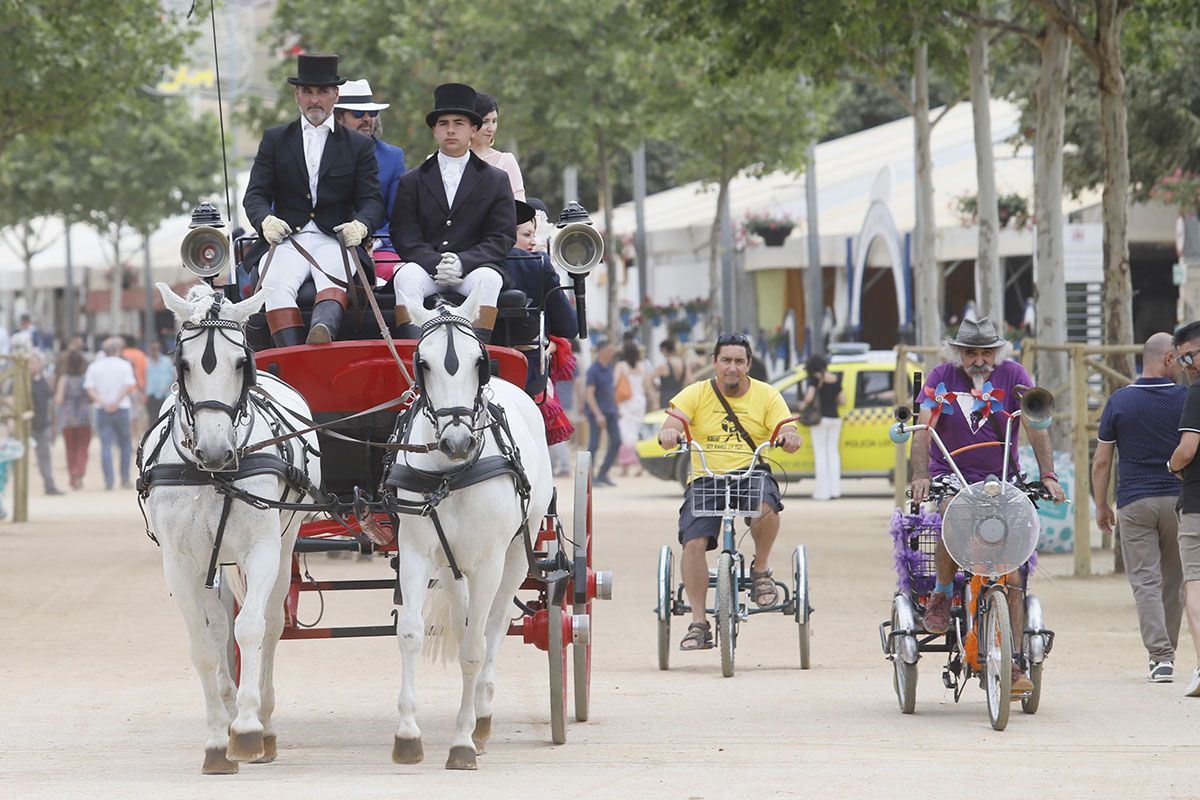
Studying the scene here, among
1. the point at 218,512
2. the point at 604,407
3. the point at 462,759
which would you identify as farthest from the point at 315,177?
the point at 604,407

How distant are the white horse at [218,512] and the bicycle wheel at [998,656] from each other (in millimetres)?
3338

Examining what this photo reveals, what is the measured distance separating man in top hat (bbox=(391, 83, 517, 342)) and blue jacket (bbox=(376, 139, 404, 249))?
0.52 meters

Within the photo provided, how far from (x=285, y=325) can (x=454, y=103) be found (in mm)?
1350

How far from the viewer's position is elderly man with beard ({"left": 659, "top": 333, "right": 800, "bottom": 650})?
12.6m

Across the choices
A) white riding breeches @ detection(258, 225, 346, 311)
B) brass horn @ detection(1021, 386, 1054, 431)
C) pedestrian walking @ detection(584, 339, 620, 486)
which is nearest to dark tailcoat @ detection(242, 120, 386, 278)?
white riding breeches @ detection(258, 225, 346, 311)

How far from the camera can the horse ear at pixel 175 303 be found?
27.6ft

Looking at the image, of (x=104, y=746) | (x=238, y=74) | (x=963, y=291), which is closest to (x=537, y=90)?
(x=963, y=291)

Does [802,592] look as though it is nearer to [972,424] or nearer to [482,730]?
[972,424]

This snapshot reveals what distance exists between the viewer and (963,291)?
1494 inches

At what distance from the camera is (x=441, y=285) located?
9.66 m

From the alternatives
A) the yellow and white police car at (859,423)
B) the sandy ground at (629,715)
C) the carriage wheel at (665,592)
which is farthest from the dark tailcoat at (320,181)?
the yellow and white police car at (859,423)

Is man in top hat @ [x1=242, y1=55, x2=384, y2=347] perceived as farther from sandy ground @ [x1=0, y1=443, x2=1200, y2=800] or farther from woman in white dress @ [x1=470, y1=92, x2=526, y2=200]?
sandy ground @ [x1=0, y1=443, x2=1200, y2=800]

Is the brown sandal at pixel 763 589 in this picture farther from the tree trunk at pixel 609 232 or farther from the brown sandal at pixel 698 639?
the tree trunk at pixel 609 232

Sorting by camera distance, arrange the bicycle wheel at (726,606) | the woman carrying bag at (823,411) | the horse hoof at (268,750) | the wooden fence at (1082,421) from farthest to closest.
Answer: the woman carrying bag at (823,411)
the wooden fence at (1082,421)
the bicycle wheel at (726,606)
the horse hoof at (268,750)
